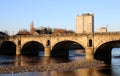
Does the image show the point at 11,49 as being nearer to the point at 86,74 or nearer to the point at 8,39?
the point at 8,39

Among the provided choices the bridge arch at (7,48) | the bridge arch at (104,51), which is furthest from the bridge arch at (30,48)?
the bridge arch at (104,51)

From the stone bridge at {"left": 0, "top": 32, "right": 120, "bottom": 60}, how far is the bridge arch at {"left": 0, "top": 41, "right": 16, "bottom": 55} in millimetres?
10380

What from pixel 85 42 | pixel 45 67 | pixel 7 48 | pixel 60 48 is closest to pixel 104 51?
pixel 85 42

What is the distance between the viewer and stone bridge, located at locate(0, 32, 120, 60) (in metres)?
76.5

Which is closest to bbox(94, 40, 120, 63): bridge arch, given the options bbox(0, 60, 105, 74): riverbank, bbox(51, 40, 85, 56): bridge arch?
bbox(51, 40, 85, 56): bridge arch

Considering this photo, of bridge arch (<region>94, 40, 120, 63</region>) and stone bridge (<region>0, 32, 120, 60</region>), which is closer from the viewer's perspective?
stone bridge (<region>0, 32, 120, 60</region>)

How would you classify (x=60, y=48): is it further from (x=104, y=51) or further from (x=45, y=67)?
(x=45, y=67)

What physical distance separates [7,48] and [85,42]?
145 feet

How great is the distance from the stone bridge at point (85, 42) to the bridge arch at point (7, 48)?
1038 cm

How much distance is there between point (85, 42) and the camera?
7981 cm

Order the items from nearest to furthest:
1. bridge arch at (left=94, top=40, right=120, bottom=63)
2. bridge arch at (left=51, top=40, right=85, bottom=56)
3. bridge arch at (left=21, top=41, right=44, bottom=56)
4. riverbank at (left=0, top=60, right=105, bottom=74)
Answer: riverbank at (left=0, top=60, right=105, bottom=74) → bridge arch at (left=94, top=40, right=120, bottom=63) → bridge arch at (left=51, top=40, right=85, bottom=56) → bridge arch at (left=21, top=41, right=44, bottom=56)

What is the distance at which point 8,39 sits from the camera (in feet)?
344

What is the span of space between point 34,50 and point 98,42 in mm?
37474

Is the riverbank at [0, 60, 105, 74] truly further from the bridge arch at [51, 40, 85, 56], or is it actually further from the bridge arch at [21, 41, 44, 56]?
the bridge arch at [21, 41, 44, 56]
